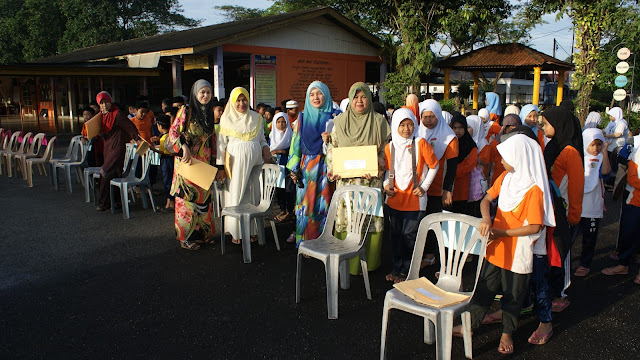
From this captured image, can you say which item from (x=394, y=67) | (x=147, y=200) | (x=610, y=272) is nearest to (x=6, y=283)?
(x=147, y=200)

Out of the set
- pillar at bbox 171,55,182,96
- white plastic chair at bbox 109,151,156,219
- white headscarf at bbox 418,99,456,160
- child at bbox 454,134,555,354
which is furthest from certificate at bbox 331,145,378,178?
pillar at bbox 171,55,182,96

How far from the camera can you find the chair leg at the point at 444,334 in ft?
8.92

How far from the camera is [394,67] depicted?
627 inches

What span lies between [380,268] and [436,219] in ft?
5.79

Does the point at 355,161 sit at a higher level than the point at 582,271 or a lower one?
higher

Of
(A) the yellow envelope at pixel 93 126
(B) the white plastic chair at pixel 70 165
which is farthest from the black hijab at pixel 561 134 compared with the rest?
(B) the white plastic chair at pixel 70 165

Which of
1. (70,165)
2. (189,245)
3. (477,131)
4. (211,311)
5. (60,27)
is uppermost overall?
(60,27)

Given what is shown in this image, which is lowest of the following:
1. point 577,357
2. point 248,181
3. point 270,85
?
point 577,357

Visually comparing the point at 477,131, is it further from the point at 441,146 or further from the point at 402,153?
the point at 402,153

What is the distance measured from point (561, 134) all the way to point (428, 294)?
1.58 meters

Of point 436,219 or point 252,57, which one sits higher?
point 252,57

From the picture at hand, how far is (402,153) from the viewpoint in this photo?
4008 millimetres

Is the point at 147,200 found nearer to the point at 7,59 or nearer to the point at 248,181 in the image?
the point at 248,181

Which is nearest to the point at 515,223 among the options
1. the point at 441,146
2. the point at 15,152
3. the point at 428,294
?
the point at 428,294
